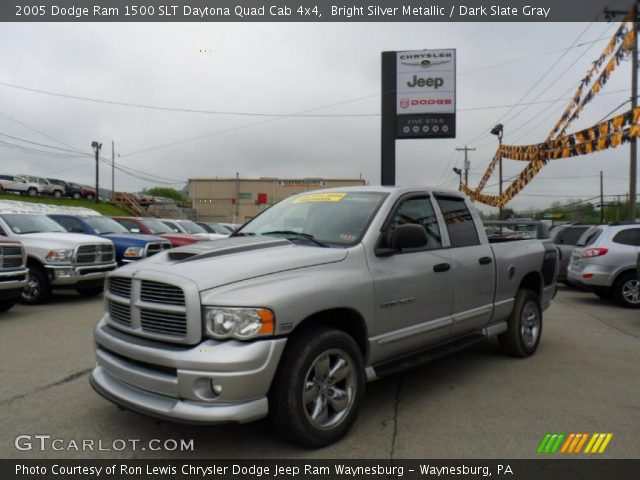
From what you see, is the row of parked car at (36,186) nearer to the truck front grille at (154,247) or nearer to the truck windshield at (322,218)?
the truck front grille at (154,247)

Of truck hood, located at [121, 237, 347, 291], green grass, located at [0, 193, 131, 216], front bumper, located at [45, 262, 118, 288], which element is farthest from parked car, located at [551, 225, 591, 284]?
green grass, located at [0, 193, 131, 216]

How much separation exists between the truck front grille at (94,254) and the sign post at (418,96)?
10.1 meters

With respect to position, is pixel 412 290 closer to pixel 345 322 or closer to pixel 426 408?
pixel 345 322

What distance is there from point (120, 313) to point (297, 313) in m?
1.36

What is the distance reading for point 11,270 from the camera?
7.80 m

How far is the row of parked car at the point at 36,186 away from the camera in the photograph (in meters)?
39.8

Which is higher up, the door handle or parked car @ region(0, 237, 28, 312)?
the door handle

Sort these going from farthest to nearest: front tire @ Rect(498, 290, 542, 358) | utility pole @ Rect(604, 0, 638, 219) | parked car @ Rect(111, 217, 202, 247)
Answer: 1. utility pole @ Rect(604, 0, 638, 219)
2. parked car @ Rect(111, 217, 202, 247)
3. front tire @ Rect(498, 290, 542, 358)

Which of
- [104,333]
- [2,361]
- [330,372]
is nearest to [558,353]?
[330,372]

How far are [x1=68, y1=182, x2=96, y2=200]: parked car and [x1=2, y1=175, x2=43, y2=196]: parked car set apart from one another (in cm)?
381

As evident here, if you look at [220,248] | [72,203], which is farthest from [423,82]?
[72,203]

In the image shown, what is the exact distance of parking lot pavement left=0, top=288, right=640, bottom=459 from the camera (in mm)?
3291

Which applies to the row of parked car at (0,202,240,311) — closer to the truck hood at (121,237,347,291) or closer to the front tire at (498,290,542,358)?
the truck hood at (121,237,347,291)

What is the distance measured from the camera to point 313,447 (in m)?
3.16
